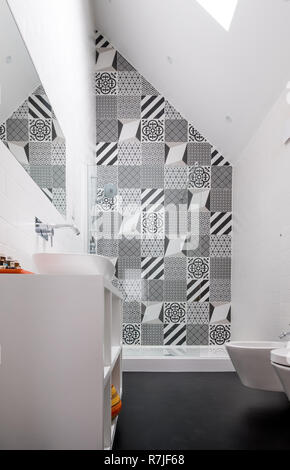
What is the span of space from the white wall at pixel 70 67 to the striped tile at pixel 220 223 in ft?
4.96

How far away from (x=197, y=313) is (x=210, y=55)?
2695 millimetres

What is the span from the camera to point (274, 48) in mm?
2824

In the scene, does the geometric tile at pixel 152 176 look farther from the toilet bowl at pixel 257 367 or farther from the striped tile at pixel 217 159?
the toilet bowl at pixel 257 367

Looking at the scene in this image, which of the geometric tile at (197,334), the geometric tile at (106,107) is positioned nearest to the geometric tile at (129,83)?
the geometric tile at (106,107)

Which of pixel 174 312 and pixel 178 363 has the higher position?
pixel 174 312

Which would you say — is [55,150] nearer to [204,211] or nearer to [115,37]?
[204,211]

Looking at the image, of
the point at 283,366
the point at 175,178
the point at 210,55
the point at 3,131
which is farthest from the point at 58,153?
the point at 175,178

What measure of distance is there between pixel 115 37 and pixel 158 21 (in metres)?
1.17

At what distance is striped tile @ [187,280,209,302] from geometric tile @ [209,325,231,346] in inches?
13.5

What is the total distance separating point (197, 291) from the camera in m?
4.67

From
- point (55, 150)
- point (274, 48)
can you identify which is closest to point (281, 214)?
point (274, 48)

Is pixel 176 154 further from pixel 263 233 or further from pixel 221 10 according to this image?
pixel 221 10

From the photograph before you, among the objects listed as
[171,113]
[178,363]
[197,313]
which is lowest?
[178,363]

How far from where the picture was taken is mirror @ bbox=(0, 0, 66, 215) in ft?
4.80
